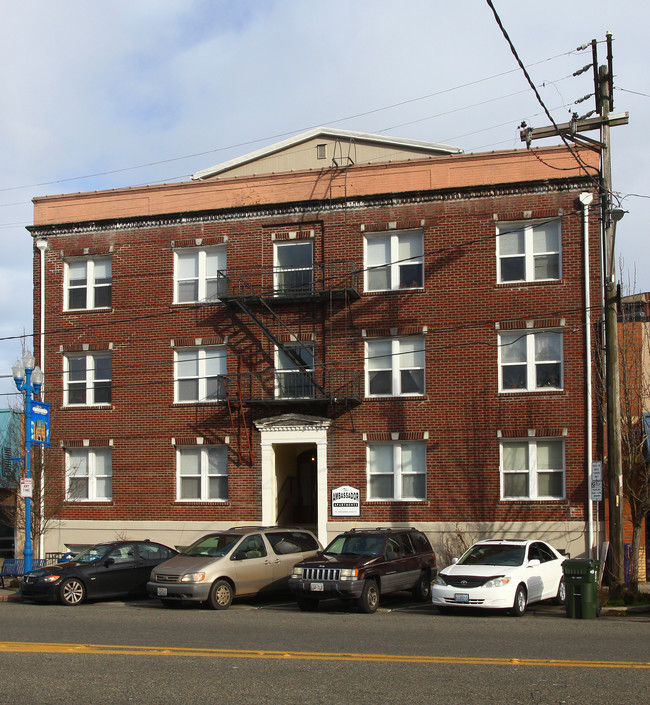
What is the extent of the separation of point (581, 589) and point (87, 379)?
17.5 m

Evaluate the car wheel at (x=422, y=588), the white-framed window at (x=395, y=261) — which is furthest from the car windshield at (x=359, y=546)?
the white-framed window at (x=395, y=261)

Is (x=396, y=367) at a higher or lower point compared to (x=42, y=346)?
lower

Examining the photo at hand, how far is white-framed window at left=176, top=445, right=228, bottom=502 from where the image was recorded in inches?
1072

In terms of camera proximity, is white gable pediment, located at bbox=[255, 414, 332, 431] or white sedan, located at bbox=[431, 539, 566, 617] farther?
white gable pediment, located at bbox=[255, 414, 332, 431]

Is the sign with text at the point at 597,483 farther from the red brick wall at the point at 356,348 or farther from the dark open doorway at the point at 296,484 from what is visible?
the dark open doorway at the point at 296,484

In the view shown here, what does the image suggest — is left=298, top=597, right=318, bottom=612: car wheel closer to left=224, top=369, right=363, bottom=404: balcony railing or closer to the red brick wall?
the red brick wall

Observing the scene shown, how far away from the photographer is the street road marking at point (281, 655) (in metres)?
11.0

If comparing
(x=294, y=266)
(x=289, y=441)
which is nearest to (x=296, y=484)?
(x=289, y=441)

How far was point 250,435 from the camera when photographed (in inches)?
1055

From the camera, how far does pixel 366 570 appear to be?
58.7ft

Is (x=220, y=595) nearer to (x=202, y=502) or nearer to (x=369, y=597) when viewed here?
(x=369, y=597)

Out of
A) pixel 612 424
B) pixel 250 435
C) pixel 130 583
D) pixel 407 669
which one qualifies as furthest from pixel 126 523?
pixel 407 669

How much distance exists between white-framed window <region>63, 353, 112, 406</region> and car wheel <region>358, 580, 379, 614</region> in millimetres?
13176

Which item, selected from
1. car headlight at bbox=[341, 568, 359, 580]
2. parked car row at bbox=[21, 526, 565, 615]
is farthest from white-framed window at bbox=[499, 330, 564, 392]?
car headlight at bbox=[341, 568, 359, 580]
